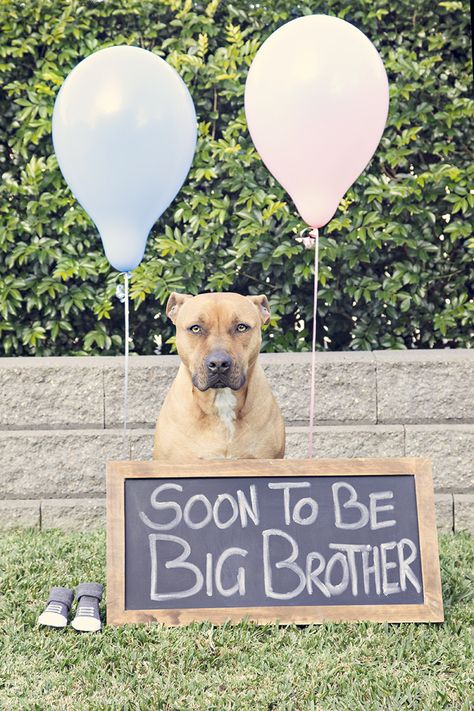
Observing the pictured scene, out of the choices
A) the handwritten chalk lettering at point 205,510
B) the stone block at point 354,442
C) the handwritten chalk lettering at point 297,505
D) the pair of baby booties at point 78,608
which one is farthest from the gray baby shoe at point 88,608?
the stone block at point 354,442

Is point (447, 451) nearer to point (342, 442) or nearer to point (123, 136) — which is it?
point (342, 442)

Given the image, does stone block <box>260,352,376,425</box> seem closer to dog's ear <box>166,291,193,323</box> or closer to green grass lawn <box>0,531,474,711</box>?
dog's ear <box>166,291,193,323</box>

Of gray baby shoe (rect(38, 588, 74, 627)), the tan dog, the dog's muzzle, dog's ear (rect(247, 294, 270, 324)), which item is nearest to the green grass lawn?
gray baby shoe (rect(38, 588, 74, 627))

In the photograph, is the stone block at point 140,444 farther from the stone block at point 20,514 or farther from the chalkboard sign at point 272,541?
the chalkboard sign at point 272,541

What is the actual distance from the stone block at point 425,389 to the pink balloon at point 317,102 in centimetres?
136

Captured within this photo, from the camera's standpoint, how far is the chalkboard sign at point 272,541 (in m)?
2.88

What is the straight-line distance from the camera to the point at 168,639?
2781 mm

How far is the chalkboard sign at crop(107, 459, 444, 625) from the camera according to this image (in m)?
2.88

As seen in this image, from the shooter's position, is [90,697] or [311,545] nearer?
[90,697]

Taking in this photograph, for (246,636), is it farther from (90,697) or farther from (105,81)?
(105,81)

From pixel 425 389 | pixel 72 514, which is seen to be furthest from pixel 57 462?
pixel 425 389

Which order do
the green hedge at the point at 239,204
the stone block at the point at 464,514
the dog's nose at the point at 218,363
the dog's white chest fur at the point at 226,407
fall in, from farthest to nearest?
the green hedge at the point at 239,204 → the stone block at the point at 464,514 → the dog's white chest fur at the point at 226,407 → the dog's nose at the point at 218,363

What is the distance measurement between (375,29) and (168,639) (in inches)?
135

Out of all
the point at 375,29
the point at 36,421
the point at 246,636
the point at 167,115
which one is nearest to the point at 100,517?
the point at 36,421
